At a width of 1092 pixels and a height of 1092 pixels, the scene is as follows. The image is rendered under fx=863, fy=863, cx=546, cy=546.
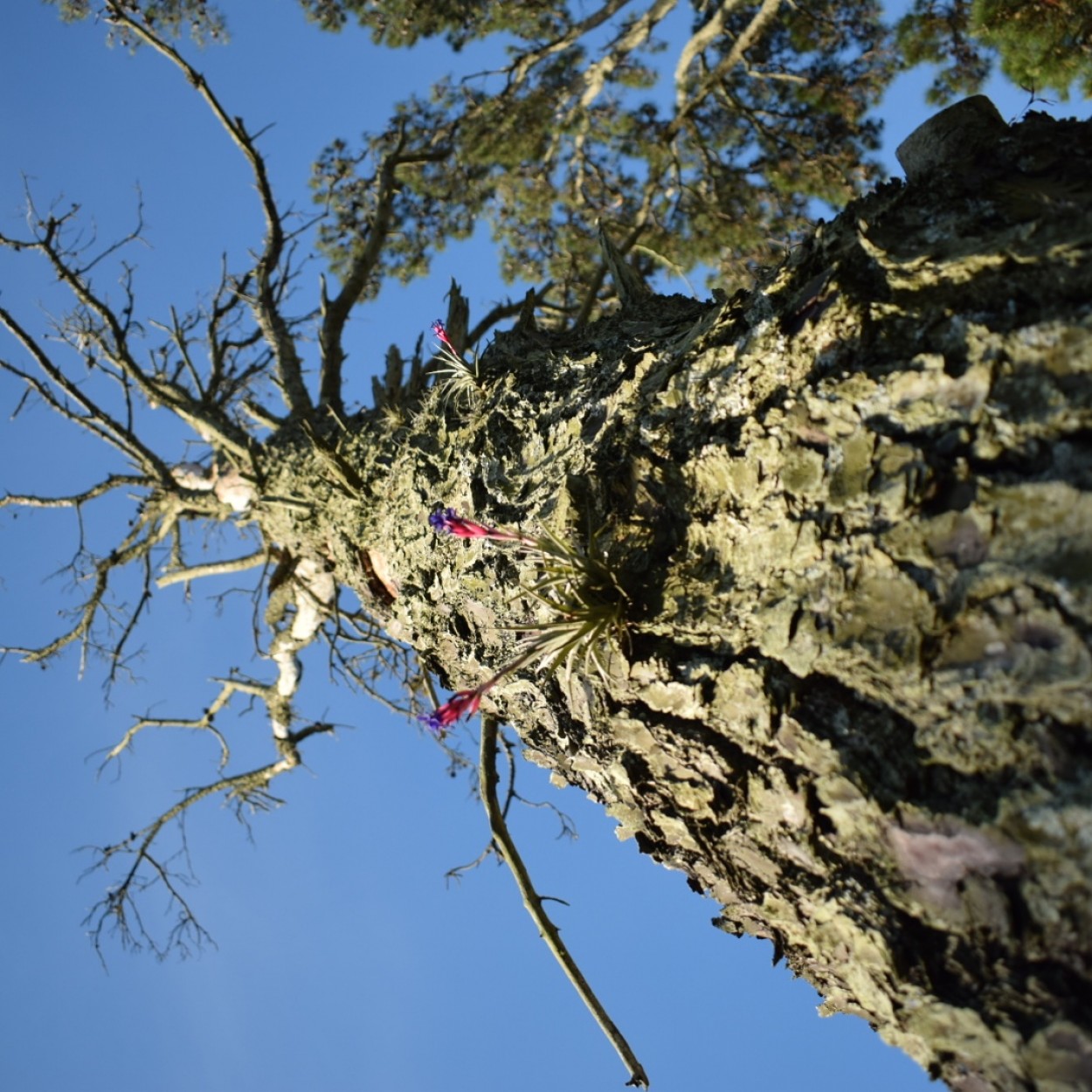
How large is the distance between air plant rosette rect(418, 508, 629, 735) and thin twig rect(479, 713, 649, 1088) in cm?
67

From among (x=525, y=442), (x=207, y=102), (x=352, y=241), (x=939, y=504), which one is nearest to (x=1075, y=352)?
(x=939, y=504)

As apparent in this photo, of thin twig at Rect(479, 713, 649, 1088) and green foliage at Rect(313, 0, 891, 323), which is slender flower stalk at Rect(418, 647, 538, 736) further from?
green foliage at Rect(313, 0, 891, 323)

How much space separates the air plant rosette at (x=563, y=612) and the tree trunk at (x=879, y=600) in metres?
0.04

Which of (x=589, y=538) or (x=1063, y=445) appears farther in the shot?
(x=589, y=538)

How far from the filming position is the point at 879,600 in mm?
1281

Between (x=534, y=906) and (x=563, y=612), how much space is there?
57.5 inches

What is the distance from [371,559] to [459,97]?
547 centimetres

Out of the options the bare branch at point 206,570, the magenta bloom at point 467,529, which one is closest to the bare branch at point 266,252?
the bare branch at point 206,570

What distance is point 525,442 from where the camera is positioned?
2191 mm

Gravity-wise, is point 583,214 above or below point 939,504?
above

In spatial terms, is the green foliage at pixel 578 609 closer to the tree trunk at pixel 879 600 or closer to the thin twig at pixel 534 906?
the tree trunk at pixel 879 600

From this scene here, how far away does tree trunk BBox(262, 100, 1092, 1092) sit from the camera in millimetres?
1103

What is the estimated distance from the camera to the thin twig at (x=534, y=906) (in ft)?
7.85

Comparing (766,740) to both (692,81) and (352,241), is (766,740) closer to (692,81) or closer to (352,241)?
(352,241)
